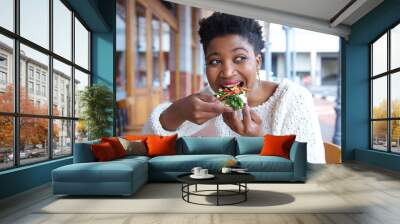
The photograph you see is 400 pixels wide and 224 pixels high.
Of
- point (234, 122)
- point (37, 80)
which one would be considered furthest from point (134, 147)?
point (234, 122)

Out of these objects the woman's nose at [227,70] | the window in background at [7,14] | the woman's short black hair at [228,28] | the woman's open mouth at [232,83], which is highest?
the woman's short black hair at [228,28]

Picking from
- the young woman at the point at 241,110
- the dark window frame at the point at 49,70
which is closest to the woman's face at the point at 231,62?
the young woman at the point at 241,110

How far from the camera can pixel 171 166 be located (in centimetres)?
573

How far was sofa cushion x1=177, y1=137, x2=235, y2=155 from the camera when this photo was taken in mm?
6566

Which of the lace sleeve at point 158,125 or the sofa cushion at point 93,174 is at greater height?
the lace sleeve at point 158,125

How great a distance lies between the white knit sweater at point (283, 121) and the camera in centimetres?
795

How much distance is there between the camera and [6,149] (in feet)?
16.0

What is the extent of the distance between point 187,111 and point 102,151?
Result: 116 inches

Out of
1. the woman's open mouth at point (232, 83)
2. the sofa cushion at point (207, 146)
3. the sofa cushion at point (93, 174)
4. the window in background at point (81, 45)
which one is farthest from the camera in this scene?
the woman's open mouth at point (232, 83)

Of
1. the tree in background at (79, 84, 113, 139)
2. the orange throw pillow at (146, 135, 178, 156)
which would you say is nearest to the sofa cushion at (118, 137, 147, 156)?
the orange throw pillow at (146, 135, 178, 156)

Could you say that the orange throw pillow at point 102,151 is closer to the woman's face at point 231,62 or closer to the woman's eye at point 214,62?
the woman's face at point 231,62

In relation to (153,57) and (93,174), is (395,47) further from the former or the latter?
(93,174)

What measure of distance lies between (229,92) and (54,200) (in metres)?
4.17

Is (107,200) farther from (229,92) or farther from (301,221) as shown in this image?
(229,92)
